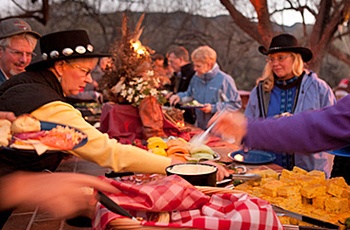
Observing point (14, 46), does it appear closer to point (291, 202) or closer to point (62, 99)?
point (62, 99)

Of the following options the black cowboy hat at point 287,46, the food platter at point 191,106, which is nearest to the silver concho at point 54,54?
the black cowboy hat at point 287,46

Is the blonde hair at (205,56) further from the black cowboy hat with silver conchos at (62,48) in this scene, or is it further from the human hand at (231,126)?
the human hand at (231,126)

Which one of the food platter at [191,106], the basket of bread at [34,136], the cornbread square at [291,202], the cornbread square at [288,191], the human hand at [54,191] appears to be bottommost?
the food platter at [191,106]

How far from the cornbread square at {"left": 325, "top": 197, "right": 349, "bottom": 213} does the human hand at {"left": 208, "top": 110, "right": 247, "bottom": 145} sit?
462 mm

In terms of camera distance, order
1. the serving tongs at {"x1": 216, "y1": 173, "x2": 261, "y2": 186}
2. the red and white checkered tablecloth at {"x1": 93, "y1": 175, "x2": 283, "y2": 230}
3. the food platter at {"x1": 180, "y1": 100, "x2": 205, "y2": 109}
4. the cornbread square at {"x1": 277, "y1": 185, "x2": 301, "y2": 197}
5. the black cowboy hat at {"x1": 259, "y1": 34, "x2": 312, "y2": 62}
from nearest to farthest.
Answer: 1. the red and white checkered tablecloth at {"x1": 93, "y1": 175, "x2": 283, "y2": 230}
2. the cornbread square at {"x1": 277, "y1": 185, "x2": 301, "y2": 197}
3. the serving tongs at {"x1": 216, "y1": 173, "x2": 261, "y2": 186}
4. the black cowboy hat at {"x1": 259, "y1": 34, "x2": 312, "y2": 62}
5. the food platter at {"x1": 180, "y1": 100, "x2": 205, "y2": 109}

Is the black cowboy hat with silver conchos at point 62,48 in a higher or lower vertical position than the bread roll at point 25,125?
higher

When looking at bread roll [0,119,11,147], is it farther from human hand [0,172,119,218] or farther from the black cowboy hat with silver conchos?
the black cowboy hat with silver conchos

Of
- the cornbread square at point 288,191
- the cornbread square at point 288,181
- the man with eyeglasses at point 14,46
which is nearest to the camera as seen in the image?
the cornbread square at point 288,191

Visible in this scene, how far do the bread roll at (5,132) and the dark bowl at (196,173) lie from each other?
55 cm

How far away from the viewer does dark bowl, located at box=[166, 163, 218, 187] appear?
4.37 feet

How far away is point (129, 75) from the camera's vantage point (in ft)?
10.1

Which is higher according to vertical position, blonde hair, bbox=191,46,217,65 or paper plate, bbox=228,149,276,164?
blonde hair, bbox=191,46,217,65

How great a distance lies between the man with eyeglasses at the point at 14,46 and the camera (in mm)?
2943

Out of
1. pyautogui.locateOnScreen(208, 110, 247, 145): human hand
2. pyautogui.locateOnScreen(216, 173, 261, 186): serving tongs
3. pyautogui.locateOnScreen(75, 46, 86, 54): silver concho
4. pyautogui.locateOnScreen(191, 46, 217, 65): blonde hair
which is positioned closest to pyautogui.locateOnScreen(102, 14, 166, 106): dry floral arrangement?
pyautogui.locateOnScreen(75, 46, 86, 54): silver concho
